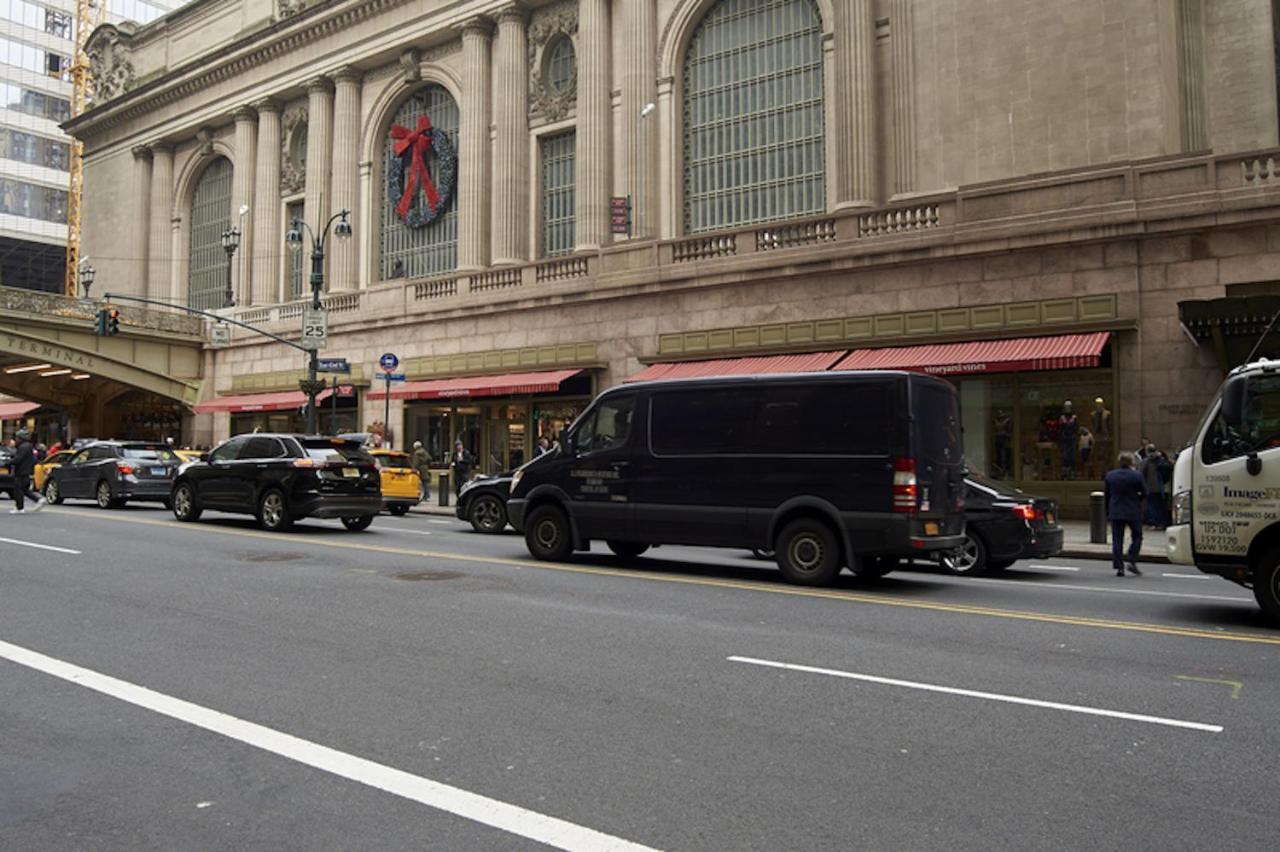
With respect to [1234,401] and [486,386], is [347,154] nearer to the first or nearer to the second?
[486,386]

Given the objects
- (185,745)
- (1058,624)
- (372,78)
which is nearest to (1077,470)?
(1058,624)

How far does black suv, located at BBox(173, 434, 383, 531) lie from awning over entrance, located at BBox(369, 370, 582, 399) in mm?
11490

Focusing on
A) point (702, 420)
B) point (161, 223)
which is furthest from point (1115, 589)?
point (161, 223)

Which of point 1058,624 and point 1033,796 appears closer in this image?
point 1033,796

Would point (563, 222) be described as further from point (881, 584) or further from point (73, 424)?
point (73, 424)

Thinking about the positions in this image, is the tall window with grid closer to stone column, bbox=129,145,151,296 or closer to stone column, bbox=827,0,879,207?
stone column, bbox=827,0,879,207

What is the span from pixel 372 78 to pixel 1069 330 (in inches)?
1216

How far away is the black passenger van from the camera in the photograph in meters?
10.8

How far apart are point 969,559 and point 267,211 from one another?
38871 millimetres

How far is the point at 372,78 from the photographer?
4088 centimetres

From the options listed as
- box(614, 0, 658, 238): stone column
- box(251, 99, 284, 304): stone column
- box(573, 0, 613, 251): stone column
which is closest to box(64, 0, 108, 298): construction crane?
box(251, 99, 284, 304): stone column

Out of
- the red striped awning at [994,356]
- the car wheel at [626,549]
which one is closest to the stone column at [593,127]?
the red striped awning at [994,356]

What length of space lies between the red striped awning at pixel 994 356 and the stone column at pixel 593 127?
11.7 m

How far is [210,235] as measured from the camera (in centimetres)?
4928
